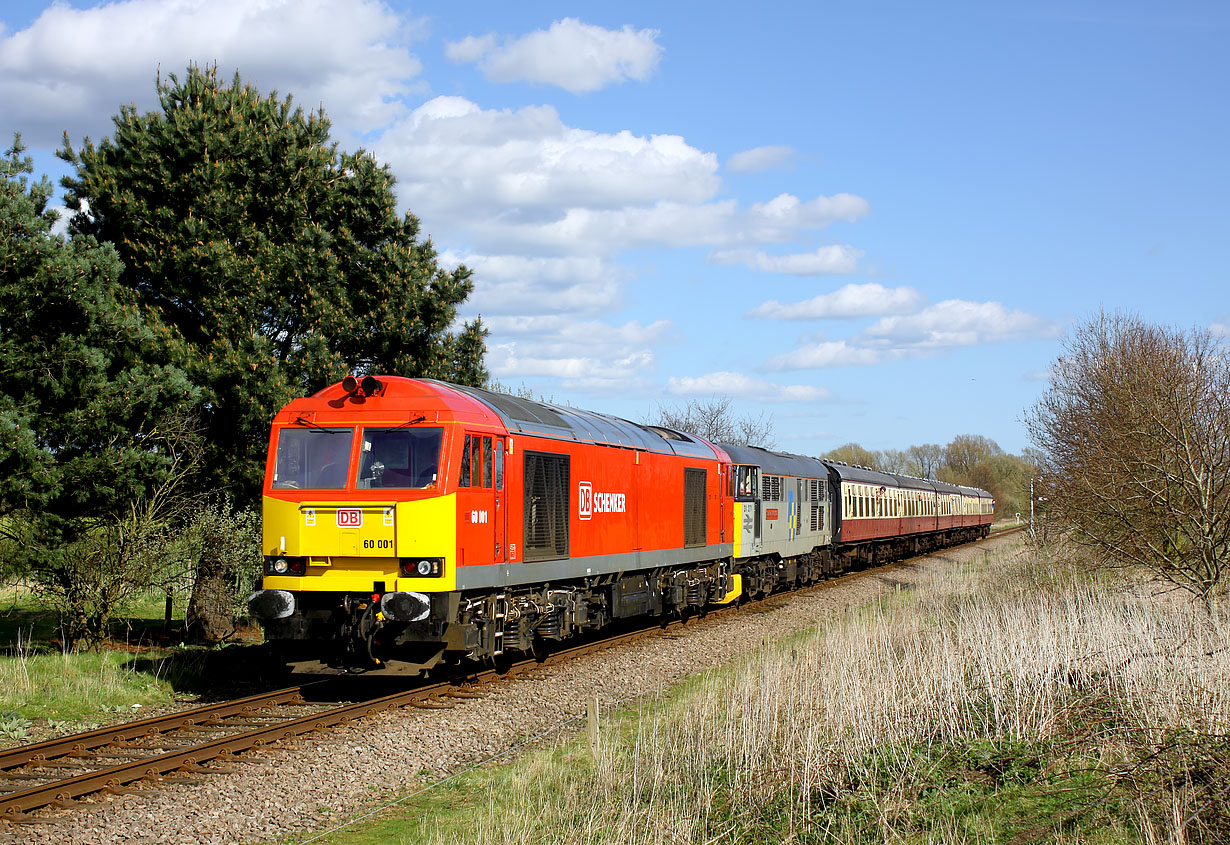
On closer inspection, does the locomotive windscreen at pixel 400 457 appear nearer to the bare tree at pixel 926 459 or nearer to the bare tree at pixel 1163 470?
the bare tree at pixel 1163 470

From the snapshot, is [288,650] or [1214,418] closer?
[288,650]

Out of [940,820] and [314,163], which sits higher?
[314,163]

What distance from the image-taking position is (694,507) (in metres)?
20.7

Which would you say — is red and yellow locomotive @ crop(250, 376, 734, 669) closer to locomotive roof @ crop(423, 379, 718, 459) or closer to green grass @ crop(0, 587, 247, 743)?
locomotive roof @ crop(423, 379, 718, 459)

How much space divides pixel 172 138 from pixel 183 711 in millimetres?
10534

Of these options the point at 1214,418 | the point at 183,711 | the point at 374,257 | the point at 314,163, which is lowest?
the point at 183,711

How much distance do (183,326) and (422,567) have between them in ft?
→ 29.6

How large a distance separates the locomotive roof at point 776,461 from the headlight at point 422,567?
12.9 m

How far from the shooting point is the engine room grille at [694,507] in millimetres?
20312

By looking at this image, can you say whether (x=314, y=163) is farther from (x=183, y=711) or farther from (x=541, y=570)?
(x=183, y=711)

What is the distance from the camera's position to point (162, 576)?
16.8m

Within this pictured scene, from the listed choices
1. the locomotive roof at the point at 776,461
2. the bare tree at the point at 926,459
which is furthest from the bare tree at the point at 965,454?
the locomotive roof at the point at 776,461

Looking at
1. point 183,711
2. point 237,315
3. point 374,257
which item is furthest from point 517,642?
point 374,257

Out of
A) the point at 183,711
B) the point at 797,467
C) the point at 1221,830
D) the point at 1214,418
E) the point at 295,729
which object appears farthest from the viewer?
the point at 797,467
